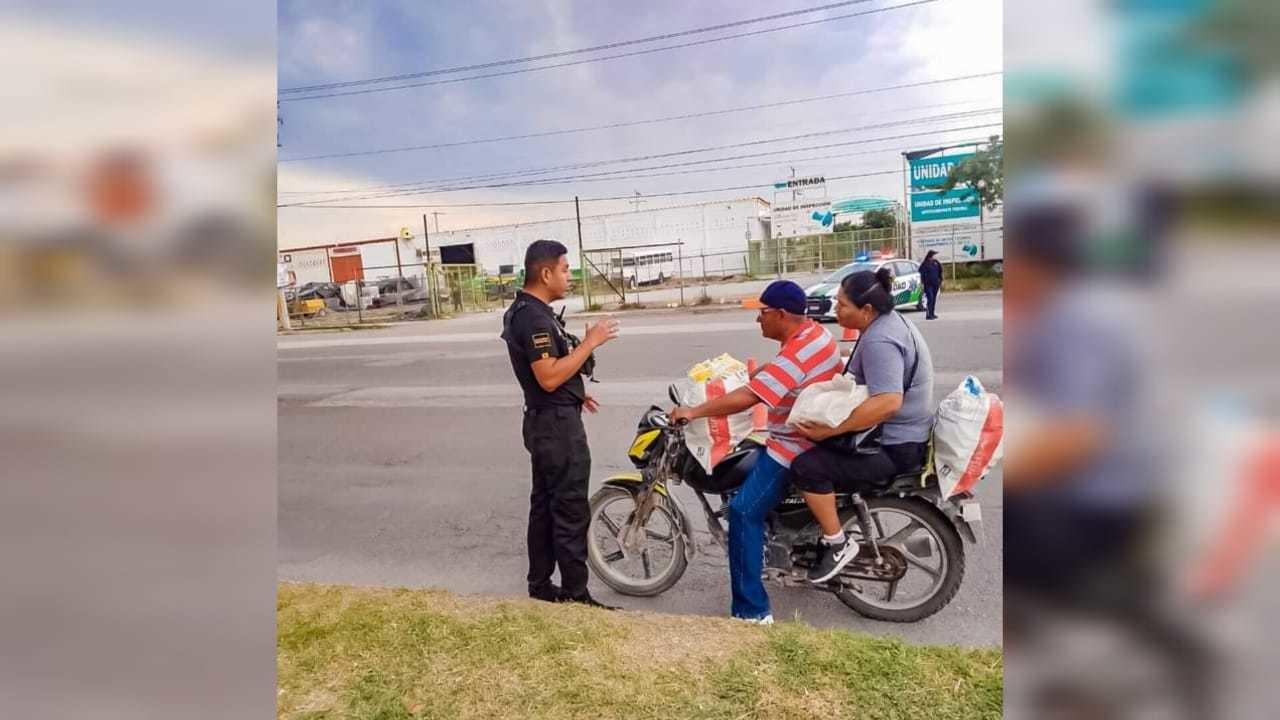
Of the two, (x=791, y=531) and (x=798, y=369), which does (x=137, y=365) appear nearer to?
(x=798, y=369)

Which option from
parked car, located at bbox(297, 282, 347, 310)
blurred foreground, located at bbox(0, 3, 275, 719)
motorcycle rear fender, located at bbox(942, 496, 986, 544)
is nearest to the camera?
blurred foreground, located at bbox(0, 3, 275, 719)

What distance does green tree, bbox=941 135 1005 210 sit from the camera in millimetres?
2248

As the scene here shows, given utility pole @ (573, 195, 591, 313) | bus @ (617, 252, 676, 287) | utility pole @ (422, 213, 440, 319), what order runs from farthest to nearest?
utility pole @ (422, 213, 440, 319)
bus @ (617, 252, 676, 287)
utility pole @ (573, 195, 591, 313)

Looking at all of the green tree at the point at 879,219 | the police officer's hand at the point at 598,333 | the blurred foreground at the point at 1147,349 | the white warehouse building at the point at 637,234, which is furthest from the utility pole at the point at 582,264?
the blurred foreground at the point at 1147,349

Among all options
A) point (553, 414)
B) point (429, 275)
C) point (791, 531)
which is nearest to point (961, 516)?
point (791, 531)

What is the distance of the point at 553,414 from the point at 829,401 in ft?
3.94

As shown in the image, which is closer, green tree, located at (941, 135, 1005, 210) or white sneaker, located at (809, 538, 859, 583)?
green tree, located at (941, 135, 1005, 210)

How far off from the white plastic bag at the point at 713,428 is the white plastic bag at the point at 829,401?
40 centimetres

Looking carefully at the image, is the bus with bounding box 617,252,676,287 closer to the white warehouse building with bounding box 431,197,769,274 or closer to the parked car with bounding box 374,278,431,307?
the white warehouse building with bounding box 431,197,769,274

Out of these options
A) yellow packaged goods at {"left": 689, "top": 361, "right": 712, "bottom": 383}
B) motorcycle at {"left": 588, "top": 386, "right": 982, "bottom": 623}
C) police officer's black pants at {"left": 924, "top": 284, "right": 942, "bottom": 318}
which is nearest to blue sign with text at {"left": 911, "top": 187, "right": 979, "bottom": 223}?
police officer's black pants at {"left": 924, "top": 284, "right": 942, "bottom": 318}

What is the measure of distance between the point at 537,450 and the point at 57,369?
2.12 m

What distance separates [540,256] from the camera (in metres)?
3.09

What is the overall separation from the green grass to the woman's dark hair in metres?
1.21

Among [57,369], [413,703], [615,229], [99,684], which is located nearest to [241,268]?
[57,369]
